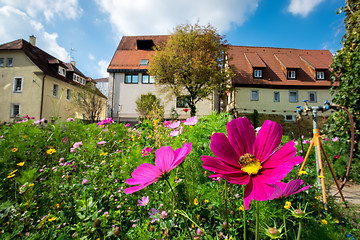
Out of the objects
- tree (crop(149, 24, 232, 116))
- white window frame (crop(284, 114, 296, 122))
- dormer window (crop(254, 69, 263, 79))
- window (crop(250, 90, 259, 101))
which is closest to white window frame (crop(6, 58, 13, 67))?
tree (crop(149, 24, 232, 116))

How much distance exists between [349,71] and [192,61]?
11810mm

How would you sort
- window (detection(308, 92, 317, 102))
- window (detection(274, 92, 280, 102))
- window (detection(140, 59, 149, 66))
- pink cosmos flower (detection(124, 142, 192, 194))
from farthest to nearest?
window (detection(140, 59, 149, 66)), window (detection(274, 92, 280, 102)), window (detection(308, 92, 317, 102)), pink cosmos flower (detection(124, 142, 192, 194))

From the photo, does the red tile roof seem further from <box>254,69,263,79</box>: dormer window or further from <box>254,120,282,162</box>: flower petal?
<box>254,120,282,162</box>: flower petal

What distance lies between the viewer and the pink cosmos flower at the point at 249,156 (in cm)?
43

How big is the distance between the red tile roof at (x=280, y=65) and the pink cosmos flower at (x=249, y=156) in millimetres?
16334

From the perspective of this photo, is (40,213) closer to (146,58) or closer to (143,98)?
A: (143,98)

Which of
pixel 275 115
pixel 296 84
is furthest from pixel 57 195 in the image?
pixel 296 84

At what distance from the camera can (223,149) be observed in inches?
19.9

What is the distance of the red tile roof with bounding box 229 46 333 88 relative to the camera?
17353 mm

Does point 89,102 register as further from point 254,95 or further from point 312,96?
point 312,96

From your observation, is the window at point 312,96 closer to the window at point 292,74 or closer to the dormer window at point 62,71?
the window at point 292,74

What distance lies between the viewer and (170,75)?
15273 mm

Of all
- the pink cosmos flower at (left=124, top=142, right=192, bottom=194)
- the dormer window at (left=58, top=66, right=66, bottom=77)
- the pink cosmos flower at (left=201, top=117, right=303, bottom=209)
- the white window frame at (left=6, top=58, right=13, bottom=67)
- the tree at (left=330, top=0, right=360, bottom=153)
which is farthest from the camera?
the dormer window at (left=58, top=66, right=66, bottom=77)

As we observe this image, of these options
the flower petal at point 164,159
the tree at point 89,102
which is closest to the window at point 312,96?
the tree at point 89,102
